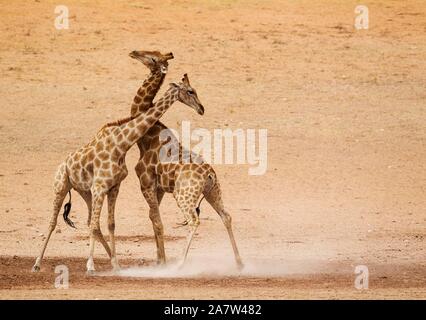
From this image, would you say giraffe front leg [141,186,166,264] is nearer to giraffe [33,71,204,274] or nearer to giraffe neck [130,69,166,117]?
giraffe [33,71,204,274]

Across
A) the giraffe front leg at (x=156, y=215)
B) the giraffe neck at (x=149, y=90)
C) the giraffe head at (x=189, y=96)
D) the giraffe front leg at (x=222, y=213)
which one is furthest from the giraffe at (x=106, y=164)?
the giraffe front leg at (x=222, y=213)

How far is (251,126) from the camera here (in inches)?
951

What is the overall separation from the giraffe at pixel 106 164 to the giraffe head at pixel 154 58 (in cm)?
30

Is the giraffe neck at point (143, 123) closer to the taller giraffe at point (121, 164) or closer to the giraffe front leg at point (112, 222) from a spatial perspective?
the taller giraffe at point (121, 164)

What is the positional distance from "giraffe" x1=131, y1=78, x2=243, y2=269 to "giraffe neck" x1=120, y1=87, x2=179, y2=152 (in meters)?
0.22

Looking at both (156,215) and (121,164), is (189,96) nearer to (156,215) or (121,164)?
(121,164)

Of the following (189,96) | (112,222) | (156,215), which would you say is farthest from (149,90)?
(112,222)

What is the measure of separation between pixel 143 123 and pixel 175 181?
30.8 inches

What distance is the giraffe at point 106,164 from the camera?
615 inches

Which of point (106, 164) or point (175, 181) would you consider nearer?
point (106, 164)

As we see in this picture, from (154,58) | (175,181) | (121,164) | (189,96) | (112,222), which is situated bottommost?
(112,222)

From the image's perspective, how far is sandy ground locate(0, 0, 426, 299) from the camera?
16109 mm

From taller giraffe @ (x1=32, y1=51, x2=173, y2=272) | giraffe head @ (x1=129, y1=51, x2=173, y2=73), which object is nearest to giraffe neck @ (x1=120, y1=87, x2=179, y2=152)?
taller giraffe @ (x1=32, y1=51, x2=173, y2=272)
